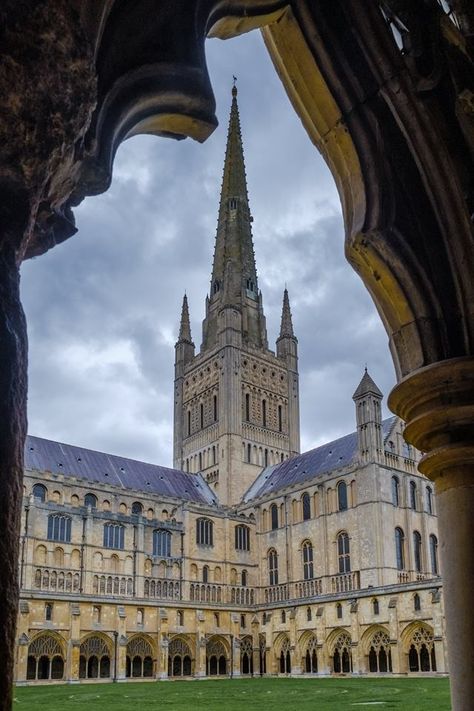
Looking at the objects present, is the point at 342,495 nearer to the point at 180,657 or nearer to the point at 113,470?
the point at 180,657

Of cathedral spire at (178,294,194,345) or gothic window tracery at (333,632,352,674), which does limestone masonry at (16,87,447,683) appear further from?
cathedral spire at (178,294,194,345)

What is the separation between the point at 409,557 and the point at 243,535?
38.1 feet

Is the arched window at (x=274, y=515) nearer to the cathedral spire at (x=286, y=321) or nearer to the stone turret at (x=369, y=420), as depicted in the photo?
the stone turret at (x=369, y=420)

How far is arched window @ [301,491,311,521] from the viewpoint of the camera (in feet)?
145

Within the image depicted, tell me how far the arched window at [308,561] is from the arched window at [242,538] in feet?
15.3

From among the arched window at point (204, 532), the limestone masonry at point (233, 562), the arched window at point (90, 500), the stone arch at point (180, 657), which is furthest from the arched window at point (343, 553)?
the arched window at point (90, 500)

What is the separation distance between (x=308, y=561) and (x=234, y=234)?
1159 inches

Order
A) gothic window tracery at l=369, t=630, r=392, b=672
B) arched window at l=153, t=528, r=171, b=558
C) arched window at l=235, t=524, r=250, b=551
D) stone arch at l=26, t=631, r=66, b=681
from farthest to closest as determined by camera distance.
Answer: arched window at l=235, t=524, r=250, b=551
arched window at l=153, t=528, r=171, b=558
stone arch at l=26, t=631, r=66, b=681
gothic window tracery at l=369, t=630, r=392, b=672

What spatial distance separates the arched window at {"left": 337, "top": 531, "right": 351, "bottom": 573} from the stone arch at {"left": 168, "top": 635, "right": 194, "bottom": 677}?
9.20 meters

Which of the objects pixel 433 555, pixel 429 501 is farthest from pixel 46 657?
pixel 429 501

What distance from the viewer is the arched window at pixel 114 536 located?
40.2m

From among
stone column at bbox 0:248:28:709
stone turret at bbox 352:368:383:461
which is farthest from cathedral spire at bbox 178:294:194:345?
stone column at bbox 0:248:28:709

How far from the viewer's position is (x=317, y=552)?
42.4 metres

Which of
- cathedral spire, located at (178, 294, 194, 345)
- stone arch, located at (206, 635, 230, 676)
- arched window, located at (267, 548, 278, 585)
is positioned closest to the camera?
stone arch, located at (206, 635, 230, 676)
